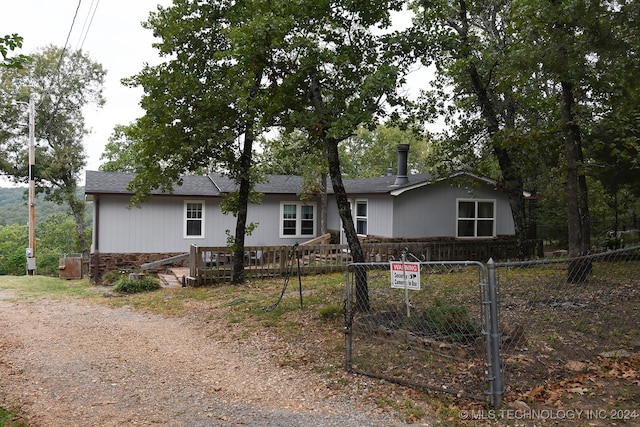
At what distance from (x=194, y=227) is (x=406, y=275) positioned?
1455 cm

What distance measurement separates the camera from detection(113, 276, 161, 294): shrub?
541 inches

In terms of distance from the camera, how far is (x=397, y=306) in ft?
25.8

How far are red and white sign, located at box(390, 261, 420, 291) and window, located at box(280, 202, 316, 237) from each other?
→ 48.7 feet

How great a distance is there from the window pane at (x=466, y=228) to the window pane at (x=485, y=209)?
0.49 m

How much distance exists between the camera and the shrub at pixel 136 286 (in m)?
13.7

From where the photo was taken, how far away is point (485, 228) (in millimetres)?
19062

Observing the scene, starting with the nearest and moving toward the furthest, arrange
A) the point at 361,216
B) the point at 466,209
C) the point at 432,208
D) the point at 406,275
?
the point at 406,275 < the point at 432,208 < the point at 466,209 < the point at 361,216

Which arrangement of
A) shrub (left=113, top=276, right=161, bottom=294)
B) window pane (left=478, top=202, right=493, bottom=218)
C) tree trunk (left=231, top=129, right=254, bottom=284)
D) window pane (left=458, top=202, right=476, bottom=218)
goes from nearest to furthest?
tree trunk (left=231, top=129, right=254, bottom=284)
shrub (left=113, top=276, right=161, bottom=294)
window pane (left=458, top=202, right=476, bottom=218)
window pane (left=478, top=202, right=493, bottom=218)

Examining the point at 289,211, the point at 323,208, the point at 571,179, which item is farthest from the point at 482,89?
the point at 289,211

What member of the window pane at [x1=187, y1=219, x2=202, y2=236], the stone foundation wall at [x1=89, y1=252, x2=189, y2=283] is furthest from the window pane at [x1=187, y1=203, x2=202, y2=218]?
the stone foundation wall at [x1=89, y1=252, x2=189, y2=283]

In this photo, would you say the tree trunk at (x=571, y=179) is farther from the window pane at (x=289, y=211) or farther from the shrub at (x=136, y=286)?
the window pane at (x=289, y=211)

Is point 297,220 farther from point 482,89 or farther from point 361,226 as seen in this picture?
point 482,89

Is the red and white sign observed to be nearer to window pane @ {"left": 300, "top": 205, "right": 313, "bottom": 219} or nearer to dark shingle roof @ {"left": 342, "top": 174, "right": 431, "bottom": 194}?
dark shingle roof @ {"left": 342, "top": 174, "right": 431, "bottom": 194}

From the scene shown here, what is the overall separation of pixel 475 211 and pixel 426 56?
10.8 metres
